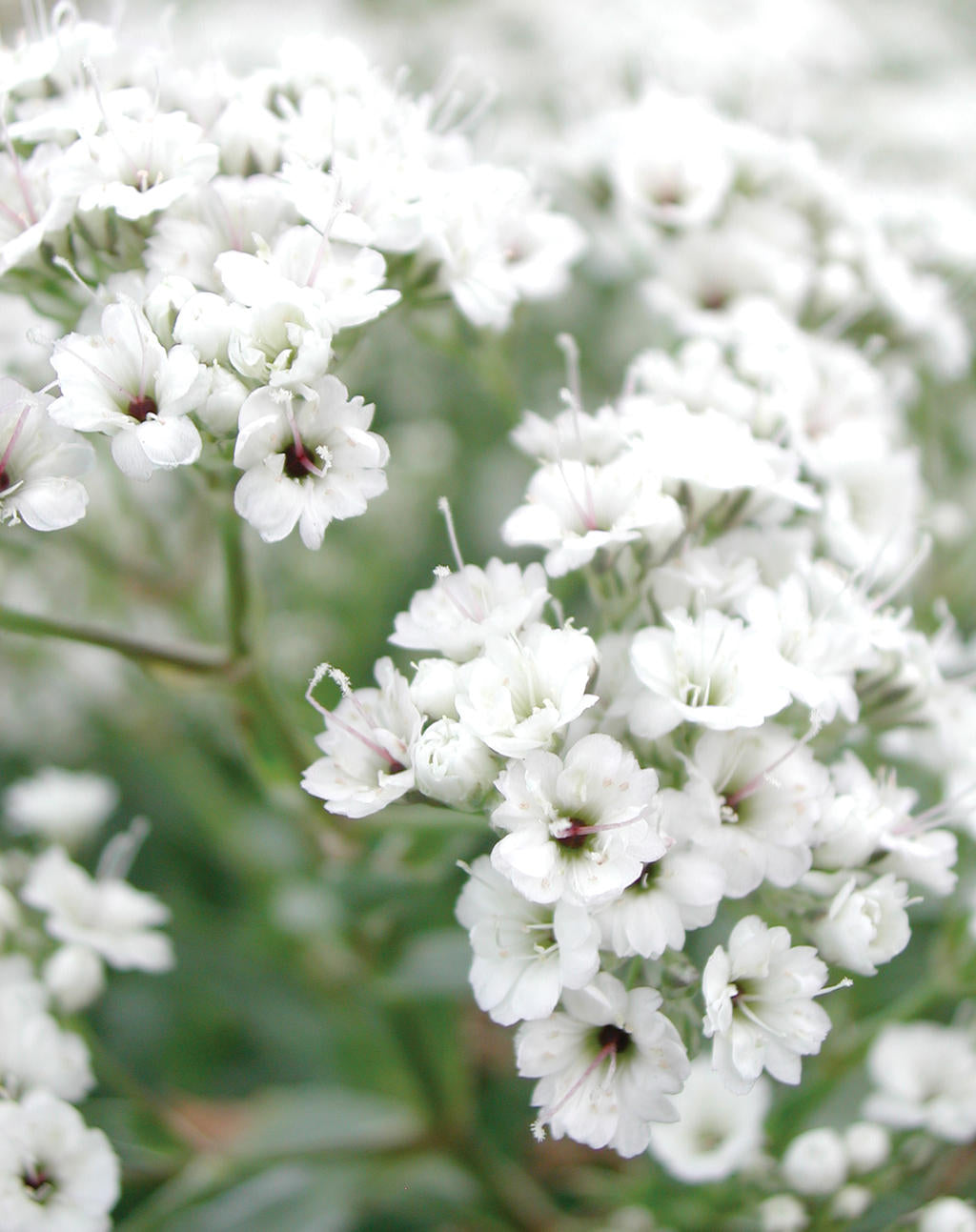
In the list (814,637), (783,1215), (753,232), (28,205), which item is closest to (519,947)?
(814,637)

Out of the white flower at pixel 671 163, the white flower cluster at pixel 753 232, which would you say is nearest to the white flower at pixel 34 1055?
the white flower cluster at pixel 753 232

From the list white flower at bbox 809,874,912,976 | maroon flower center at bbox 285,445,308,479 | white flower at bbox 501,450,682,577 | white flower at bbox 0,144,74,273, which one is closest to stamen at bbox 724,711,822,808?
white flower at bbox 809,874,912,976

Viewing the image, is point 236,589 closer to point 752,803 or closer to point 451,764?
point 451,764

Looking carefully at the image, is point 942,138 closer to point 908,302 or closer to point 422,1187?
point 908,302

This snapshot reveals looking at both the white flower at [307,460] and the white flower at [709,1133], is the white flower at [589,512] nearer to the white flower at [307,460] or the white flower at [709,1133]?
the white flower at [307,460]

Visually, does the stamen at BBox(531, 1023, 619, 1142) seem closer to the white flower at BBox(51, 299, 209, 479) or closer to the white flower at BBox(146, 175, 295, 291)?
the white flower at BBox(51, 299, 209, 479)

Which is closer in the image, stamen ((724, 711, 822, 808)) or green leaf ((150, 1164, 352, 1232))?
stamen ((724, 711, 822, 808))

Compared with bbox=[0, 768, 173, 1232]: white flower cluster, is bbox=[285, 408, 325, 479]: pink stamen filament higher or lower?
higher
